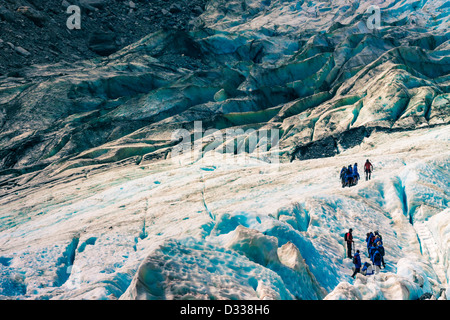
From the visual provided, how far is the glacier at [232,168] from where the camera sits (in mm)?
10367

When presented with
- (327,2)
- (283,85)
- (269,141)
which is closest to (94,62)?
(283,85)

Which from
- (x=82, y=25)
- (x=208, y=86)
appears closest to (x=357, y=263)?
(x=208, y=86)

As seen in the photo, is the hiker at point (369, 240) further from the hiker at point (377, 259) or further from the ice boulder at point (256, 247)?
the ice boulder at point (256, 247)

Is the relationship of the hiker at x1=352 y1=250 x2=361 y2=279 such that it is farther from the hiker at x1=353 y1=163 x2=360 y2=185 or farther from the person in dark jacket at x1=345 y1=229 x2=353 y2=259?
the hiker at x1=353 y1=163 x2=360 y2=185

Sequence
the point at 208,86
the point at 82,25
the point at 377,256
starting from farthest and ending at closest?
the point at 82,25
the point at 208,86
the point at 377,256

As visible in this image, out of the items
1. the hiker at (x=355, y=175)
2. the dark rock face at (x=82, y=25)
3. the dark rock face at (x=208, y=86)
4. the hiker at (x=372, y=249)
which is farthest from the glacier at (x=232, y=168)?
the dark rock face at (x=82, y=25)

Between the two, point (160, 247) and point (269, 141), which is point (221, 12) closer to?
point (269, 141)

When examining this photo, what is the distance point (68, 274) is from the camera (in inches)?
494

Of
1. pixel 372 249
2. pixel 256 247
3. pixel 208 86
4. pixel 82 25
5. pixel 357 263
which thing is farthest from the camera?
pixel 82 25

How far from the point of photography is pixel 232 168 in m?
23.5

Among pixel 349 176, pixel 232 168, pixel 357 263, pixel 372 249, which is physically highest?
pixel 232 168

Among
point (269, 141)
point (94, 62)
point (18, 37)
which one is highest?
point (18, 37)

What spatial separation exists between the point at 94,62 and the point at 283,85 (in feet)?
73.0

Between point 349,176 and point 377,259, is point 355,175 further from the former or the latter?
point 377,259
